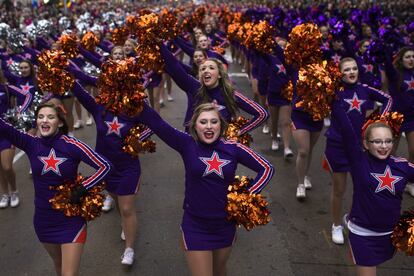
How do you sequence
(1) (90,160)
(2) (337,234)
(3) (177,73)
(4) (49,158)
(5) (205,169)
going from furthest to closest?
(2) (337,234), (3) (177,73), (1) (90,160), (4) (49,158), (5) (205,169)

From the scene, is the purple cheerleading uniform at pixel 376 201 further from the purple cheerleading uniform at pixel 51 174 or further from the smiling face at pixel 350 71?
the purple cheerleading uniform at pixel 51 174

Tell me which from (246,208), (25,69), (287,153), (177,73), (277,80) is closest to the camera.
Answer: (246,208)

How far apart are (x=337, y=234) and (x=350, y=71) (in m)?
1.59

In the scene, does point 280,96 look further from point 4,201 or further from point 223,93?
point 4,201

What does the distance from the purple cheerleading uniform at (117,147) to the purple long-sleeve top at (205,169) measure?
117cm

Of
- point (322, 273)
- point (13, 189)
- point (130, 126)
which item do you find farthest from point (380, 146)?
point (13, 189)

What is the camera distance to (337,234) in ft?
14.8

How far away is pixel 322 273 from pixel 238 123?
1521 millimetres

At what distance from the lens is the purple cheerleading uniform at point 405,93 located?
5395 millimetres

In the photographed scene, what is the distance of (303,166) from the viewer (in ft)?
17.6

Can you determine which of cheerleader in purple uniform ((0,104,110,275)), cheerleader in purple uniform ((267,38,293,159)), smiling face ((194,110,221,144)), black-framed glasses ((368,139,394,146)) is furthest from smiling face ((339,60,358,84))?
cheerleader in purple uniform ((0,104,110,275))

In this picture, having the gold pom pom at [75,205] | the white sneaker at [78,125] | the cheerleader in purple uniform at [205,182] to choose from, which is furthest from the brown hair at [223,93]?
the white sneaker at [78,125]

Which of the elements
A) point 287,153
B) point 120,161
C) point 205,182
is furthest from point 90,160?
point 287,153

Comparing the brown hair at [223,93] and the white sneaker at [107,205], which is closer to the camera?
the brown hair at [223,93]
